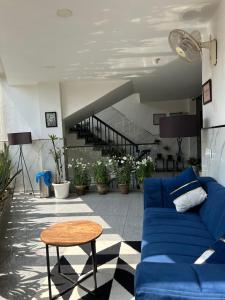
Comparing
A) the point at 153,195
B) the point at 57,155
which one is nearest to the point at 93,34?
the point at 153,195

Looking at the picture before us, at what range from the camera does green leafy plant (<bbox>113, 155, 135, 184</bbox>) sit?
571cm

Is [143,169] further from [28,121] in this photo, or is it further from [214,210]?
[214,210]

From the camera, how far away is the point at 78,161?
629cm

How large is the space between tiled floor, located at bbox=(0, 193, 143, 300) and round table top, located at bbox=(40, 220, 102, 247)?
53 centimetres

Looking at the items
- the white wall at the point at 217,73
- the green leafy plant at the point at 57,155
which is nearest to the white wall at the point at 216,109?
the white wall at the point at 217,73

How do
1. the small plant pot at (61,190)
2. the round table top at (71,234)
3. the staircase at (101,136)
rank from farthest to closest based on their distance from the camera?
1. the staircase at (101,136)
2. the small plant pot at (61,190)
3. the round table top at (71,234)

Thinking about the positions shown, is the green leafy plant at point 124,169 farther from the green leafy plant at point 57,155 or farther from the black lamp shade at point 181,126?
the black lamp shade at point 181,126

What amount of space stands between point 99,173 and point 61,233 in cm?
352

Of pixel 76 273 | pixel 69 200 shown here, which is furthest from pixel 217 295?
pixel 69 200

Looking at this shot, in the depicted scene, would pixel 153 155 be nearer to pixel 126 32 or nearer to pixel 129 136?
pixel 129 136

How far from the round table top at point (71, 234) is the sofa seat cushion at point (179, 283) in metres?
0.92

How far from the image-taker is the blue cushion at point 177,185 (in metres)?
2.97

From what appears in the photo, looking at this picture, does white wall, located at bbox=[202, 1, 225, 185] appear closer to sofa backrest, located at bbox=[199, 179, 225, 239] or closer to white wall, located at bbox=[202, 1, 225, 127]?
white wall, located at bbox=[202, 1, 225, 127]

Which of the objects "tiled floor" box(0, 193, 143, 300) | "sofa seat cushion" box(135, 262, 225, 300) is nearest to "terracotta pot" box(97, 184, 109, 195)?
"tiled floor" box(0, 193, 143, 300)
